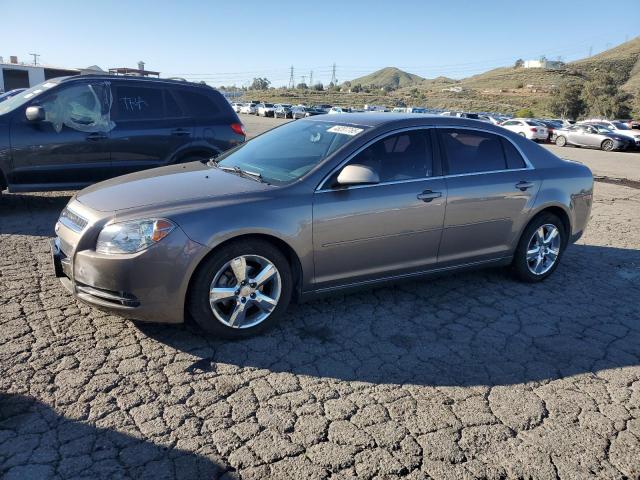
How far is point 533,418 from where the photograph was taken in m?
3.10

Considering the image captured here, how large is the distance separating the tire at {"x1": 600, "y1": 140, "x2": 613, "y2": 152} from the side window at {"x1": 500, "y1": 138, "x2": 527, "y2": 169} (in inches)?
1018

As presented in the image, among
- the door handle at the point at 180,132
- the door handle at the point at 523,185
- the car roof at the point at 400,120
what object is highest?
the car roof at the point at 400,120

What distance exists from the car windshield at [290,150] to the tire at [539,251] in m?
2.08

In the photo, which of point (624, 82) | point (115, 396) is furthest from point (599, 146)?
point (624, 82)

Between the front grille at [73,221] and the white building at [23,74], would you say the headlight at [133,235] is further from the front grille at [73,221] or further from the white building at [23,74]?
the white building at [23,74]

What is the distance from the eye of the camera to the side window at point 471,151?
15.5 ft

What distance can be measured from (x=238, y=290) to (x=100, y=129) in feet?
15.1

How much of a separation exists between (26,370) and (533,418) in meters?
3.12

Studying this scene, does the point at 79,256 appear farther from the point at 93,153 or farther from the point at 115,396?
the point at 93,153

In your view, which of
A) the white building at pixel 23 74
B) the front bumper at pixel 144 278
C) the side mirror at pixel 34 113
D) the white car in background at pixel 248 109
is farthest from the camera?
the white car in background at pixel 248 109

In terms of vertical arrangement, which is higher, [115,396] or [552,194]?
[552,194]

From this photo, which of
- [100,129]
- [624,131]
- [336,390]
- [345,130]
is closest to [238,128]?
[100,129]

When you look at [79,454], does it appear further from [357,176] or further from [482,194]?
[482,194]

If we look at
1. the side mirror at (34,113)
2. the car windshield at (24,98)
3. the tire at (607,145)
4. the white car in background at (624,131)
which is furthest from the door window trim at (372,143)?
the white car in background at (624,131)
